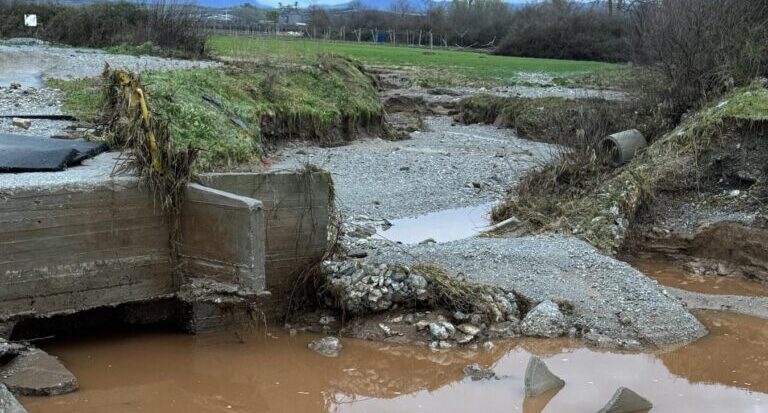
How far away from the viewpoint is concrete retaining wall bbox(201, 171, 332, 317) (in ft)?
25.5

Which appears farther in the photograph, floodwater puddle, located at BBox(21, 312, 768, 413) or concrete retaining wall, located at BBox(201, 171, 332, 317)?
concrete retaining wall, located at BBox(201, 171, 332, 317)

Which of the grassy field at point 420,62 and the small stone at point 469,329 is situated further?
the grassy field at point 420,62

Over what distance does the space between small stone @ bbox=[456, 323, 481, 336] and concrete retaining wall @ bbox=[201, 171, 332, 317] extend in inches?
62.3

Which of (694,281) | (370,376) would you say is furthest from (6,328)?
(694,281)

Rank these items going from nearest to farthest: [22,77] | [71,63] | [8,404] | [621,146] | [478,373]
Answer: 1. [8,404]
2. [478,373]
3. [621,146]
4. [22,77]
5. [71,63]

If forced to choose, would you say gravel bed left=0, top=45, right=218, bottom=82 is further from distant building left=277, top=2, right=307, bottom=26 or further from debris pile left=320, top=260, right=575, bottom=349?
distant building left=277, top=2, right=307, bottom=26

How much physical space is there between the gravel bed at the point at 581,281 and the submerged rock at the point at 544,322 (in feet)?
0.63

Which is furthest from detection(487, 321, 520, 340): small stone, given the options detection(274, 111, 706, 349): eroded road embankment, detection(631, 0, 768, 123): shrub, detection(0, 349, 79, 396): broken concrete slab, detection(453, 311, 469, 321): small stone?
detection(631, 0, 768, 123): shrub

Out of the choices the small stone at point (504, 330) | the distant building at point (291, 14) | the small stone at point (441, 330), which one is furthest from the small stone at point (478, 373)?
the distant building at point (291, 14)

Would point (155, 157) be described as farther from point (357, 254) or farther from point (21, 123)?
point (21, 123)

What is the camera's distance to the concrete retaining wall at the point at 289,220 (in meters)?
7.78

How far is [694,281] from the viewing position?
383 inches

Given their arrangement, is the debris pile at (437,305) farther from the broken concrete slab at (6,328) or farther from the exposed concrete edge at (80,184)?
the broken concrete slab at (6,328)

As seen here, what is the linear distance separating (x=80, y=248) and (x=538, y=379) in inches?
156
